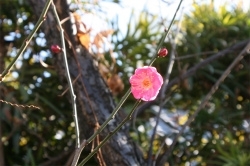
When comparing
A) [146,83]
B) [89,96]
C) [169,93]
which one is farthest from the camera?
[169,93]

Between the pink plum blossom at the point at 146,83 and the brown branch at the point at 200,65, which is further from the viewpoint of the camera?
the brown branch at the point at 200,65

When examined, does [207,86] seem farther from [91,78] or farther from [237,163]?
[91,78]

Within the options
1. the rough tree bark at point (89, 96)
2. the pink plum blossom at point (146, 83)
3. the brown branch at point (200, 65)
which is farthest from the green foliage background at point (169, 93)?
the pink plum blossom at point (146, 83)

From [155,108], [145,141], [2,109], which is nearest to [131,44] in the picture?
[155,108]

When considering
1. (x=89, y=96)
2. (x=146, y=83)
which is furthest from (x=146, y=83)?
(x=89, y=96)

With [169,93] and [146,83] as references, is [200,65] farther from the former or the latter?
[146,83]

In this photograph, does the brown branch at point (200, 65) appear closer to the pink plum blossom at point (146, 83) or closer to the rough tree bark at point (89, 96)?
the rough tree bark at point (89, 96)
